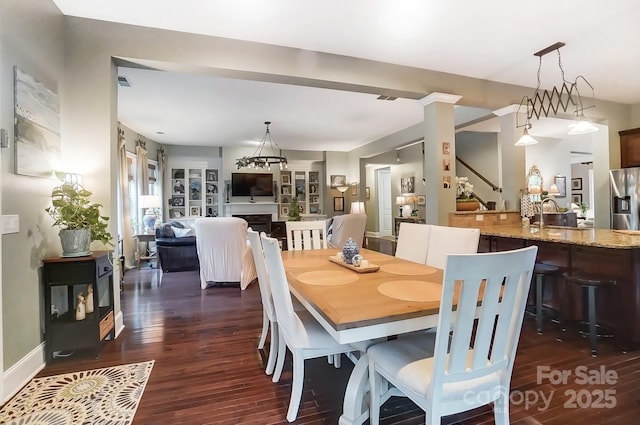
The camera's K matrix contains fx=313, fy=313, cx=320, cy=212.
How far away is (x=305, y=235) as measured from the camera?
335cm

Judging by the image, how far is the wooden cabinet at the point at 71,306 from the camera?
232 centimetres

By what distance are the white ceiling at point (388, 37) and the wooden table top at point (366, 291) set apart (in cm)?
212

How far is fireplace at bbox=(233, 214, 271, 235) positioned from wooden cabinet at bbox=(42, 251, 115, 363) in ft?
19.4

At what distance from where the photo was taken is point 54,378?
2152 millimetres

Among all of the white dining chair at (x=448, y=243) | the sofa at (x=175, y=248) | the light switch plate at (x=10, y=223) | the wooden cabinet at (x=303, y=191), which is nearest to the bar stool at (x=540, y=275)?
the white dining chair at (x=448, y=243)

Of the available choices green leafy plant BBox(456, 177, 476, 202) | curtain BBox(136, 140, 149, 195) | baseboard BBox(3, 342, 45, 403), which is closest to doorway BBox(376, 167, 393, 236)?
green leafy plant BBox(456, 177, 476, 202)

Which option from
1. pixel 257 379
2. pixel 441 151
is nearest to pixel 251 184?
pixel 441 151

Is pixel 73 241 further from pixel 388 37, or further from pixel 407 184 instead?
pixel 407 184

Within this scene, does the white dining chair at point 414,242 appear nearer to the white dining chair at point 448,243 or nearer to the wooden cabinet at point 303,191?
the white dining chair at point 448,243

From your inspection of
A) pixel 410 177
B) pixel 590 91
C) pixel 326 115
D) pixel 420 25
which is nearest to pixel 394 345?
pixel 420 25

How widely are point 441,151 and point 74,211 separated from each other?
Result: 3815 mm

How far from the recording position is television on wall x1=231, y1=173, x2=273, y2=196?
27.0 ft

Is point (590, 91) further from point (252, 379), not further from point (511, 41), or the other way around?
point (252, 379)

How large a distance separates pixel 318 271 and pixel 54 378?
6.44ft
